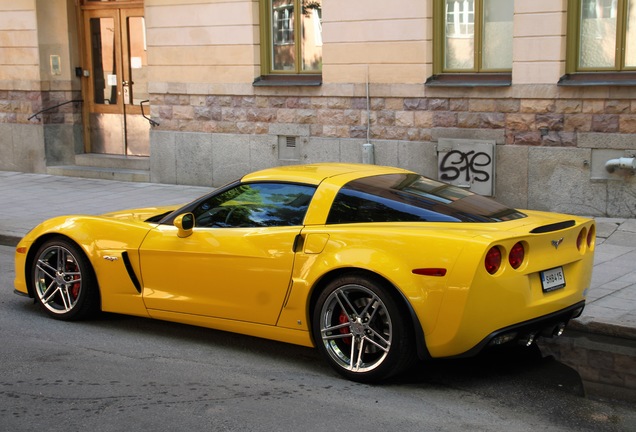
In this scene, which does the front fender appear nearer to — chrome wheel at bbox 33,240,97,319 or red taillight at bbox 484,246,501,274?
chrome wheel at bbox 33,240,97,319

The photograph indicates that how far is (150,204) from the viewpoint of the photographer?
13641 mm

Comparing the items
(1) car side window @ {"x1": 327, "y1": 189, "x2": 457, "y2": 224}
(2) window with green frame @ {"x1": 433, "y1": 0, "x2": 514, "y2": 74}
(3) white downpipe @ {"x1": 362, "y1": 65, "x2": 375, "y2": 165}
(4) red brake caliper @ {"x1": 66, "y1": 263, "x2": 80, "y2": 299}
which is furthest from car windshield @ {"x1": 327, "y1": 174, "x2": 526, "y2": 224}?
(3) white downpipe @ {"x1": 362, "y1": 65, "x2": 375, "y2": 165}

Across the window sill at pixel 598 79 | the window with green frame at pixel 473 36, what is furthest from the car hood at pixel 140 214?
the window with green frame at pixel 473 36

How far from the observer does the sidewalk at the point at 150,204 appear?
7363 millimetres

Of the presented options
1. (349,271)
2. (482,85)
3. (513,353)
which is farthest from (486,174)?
(349,271)

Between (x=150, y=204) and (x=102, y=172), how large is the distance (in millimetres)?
3426

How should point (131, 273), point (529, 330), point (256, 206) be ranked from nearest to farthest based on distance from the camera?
point (529, 330), point (256, 206), point (131, 273)

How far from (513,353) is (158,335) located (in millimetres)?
2664

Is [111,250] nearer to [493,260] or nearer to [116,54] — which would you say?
[493,260]

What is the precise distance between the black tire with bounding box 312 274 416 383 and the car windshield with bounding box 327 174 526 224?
1.70 ft

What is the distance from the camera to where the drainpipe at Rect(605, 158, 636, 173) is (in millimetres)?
11375

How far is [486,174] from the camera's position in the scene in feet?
41.3

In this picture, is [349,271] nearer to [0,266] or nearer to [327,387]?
[327,387]

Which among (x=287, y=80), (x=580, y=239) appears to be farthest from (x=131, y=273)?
(x=287, y=80)
